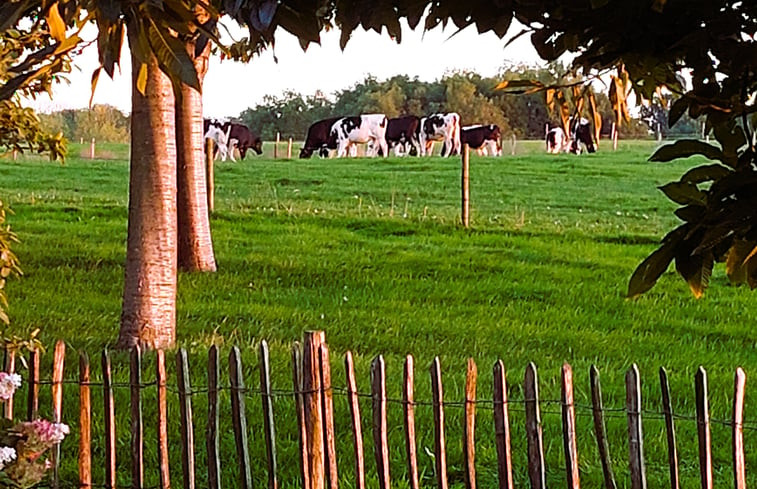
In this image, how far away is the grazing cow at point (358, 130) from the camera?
33125 mm

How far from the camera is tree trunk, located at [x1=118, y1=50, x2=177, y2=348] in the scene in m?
6.18

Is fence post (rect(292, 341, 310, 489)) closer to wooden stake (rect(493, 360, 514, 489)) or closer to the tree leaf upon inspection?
wooden stake (rect(493, 360, 514, 489))

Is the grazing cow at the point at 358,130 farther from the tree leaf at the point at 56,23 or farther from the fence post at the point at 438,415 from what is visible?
the tree leaf at the point at 56,23

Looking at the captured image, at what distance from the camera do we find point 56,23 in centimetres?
172

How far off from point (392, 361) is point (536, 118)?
4187 centimetres

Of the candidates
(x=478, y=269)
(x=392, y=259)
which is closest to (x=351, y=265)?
(x=392, y=259)

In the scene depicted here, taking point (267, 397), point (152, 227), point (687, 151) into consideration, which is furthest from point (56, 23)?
point (152, 227)

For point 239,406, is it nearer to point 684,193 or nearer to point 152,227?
point 684,193

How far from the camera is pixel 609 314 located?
8203mm

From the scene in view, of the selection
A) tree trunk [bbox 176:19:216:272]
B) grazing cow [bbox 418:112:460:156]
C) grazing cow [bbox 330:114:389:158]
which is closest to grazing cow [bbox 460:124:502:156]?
grazing cow [bbox 418:112:460:156]

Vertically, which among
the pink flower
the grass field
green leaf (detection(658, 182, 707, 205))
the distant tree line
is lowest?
the grass field

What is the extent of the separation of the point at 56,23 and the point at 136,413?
188cm

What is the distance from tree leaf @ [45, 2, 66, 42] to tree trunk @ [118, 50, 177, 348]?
4.50 meters

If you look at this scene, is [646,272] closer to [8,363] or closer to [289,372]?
[8,363]
